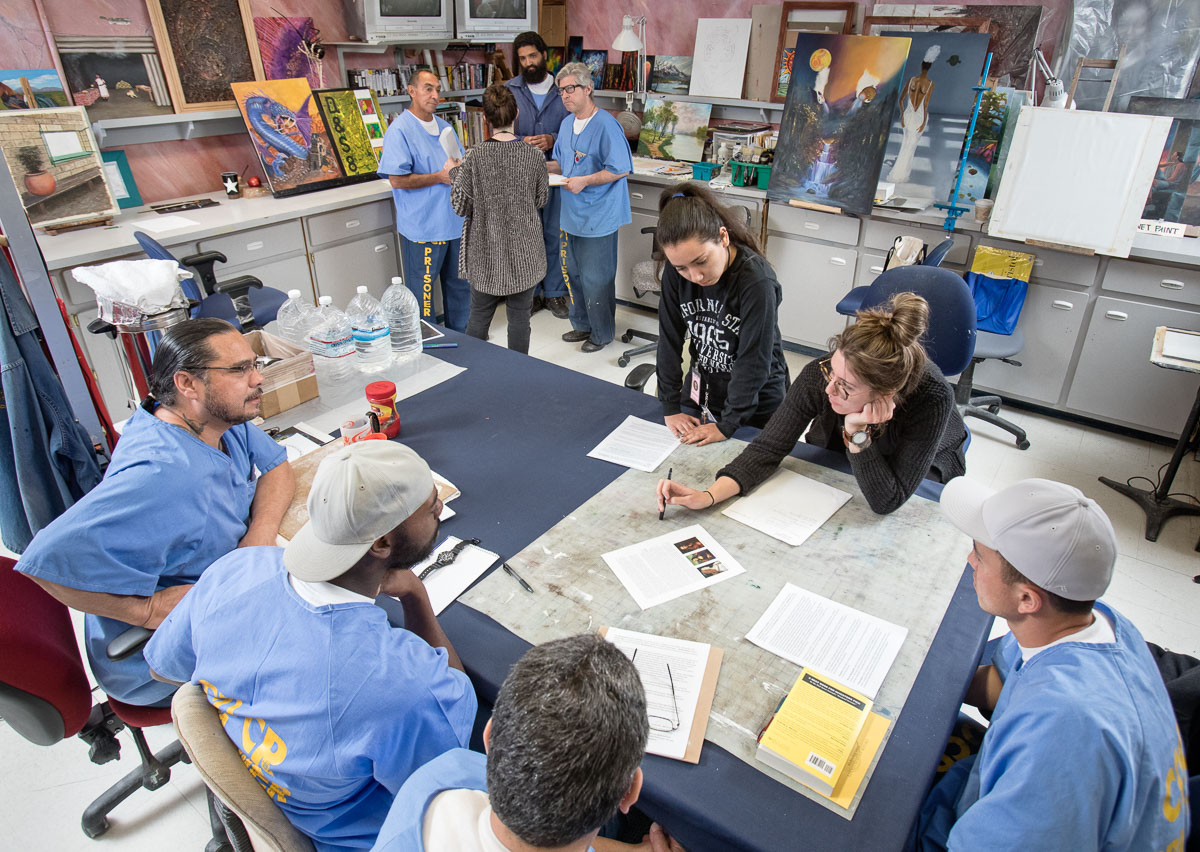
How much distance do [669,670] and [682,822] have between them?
10.1 inches

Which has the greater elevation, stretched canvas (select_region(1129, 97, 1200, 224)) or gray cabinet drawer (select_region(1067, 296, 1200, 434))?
stretched canvas (select_region(1129, 97, 1200, 224))

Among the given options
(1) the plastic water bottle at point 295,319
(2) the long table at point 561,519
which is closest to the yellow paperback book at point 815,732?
(2) the long table at point 561,519

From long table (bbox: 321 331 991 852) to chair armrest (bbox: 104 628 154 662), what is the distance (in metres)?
0.63

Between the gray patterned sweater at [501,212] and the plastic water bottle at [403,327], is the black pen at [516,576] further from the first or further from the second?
the gray patterned sweater at [501,212]

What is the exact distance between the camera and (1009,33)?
3.94 meters

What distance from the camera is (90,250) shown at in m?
3.28

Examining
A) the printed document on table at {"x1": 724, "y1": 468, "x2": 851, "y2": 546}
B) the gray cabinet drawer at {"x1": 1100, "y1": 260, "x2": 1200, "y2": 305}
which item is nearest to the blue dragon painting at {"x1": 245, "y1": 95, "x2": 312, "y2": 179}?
the printed document on table at {"x1": 724, "y1": 468, "x2": 851, "y2": 546}

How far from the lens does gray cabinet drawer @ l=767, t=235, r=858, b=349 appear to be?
426 cm

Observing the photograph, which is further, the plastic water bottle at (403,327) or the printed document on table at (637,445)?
the plastic water bottle at (403,327)

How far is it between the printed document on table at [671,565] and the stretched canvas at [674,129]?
4.05 m

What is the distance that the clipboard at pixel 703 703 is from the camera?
47.5 inches

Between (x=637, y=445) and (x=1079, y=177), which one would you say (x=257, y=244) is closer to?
(x=637, y=445)

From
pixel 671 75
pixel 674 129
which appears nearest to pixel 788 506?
pixel 674 129

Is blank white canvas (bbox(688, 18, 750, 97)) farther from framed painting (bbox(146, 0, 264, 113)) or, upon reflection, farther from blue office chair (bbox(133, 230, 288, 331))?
blue office chair (bbox(133, 230, 288, 331))
